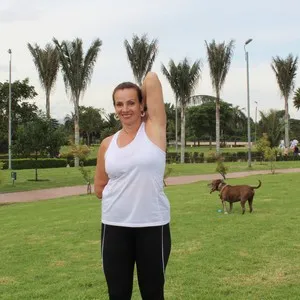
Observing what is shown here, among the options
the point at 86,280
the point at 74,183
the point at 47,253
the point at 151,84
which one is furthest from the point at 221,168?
the point at 151,84

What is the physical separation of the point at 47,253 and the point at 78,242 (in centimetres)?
75

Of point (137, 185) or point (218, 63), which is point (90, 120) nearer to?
point (218, 63)

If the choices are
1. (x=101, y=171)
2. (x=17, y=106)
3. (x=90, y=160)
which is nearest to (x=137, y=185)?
(x=101, y=171)

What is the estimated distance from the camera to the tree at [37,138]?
95.4ft

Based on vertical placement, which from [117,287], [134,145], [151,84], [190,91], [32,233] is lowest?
[32,233]

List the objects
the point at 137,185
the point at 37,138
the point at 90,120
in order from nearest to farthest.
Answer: the point at 137,185 < the point at 37,138 < the point at 90,120

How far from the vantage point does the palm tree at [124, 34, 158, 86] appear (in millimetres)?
38625

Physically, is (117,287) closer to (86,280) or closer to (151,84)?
(151,84)

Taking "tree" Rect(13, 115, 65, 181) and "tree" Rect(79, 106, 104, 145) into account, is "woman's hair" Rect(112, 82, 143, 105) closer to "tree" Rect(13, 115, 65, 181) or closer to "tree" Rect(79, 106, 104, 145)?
"tree" Rect(13, 115, 65, 181)

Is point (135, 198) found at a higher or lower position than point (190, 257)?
higher

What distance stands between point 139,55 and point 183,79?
4.71 metres

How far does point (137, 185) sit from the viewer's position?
2.59 meters

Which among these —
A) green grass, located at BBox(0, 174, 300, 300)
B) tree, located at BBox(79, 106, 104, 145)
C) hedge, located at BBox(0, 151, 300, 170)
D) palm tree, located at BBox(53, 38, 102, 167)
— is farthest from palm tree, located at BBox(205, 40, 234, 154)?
tree, located at BBox(79, 106, 104, 145)

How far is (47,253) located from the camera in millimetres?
6672
